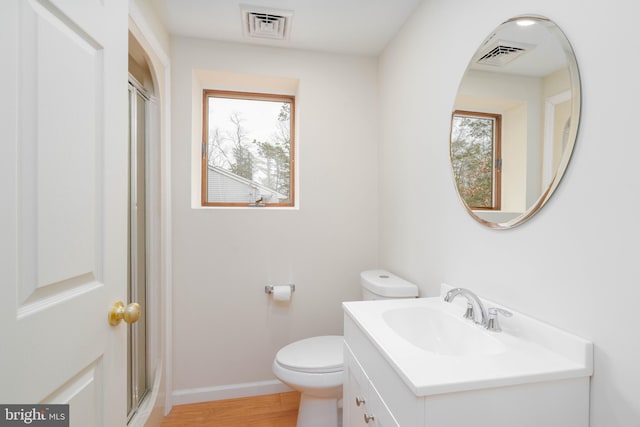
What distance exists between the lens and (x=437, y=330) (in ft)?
3.88

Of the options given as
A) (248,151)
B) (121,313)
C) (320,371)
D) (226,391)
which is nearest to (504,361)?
(320,371)

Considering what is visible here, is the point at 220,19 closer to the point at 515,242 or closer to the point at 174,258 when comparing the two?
the point at 174,258

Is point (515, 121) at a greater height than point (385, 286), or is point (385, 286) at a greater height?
point (515, 121)

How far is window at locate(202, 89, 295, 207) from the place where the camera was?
2146mm

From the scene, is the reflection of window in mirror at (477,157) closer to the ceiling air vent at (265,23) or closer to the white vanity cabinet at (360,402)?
the white vanity cabinet at (360,402)

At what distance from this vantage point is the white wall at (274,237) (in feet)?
6.23

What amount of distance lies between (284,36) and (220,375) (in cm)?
223

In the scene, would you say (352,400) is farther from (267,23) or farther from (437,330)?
(267,23)

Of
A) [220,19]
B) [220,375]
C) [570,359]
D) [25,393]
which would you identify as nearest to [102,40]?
[25,393]

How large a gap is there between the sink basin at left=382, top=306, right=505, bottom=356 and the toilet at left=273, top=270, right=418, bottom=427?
337 mm

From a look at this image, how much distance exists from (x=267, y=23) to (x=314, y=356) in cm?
191

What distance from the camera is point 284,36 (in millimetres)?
1870

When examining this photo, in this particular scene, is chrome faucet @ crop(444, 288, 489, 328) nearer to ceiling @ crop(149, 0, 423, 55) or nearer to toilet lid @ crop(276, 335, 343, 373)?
toilet lid @ crop(276, 335, 343, 373)

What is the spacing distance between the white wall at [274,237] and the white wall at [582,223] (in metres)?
0.75
